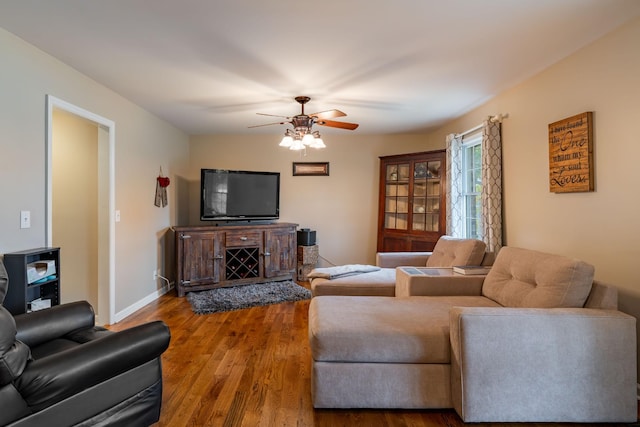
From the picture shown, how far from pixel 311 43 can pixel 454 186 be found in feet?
9.02

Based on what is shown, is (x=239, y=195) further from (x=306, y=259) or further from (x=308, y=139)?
(x=308, y=139)

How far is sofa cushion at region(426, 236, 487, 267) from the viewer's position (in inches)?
128

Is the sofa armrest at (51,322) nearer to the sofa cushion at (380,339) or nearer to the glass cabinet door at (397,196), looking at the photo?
the sofa cushion at (380,339)

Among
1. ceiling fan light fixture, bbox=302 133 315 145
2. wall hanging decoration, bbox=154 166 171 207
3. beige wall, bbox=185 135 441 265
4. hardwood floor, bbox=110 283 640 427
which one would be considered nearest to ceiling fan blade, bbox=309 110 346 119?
ceiling fan light fixture, bbox=302 133 315 145

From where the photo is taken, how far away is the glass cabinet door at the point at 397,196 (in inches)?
201

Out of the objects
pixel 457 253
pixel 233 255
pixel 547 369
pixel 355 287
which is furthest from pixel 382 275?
pixel 233 255

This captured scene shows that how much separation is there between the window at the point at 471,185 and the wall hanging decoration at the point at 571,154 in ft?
4.41

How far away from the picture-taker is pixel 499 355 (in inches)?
71.4

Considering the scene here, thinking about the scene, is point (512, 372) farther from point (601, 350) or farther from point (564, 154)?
point (564, 154)

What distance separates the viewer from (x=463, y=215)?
14.3ft

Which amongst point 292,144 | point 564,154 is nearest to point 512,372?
point 564,154

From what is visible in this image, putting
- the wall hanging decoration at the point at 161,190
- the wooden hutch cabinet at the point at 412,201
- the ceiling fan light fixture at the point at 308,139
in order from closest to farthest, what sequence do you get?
1. the ceiling fan light fixture at the point at 308,139
2. the wall hanging decoration at the point at 161,190
3. the wooden hutch cabinet at the point at 412,201

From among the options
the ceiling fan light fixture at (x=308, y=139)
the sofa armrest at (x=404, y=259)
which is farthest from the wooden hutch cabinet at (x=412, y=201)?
the ceiling fan light fixture at (x=308, y=139)

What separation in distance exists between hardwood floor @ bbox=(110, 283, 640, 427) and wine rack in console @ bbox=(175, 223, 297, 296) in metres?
0.91
